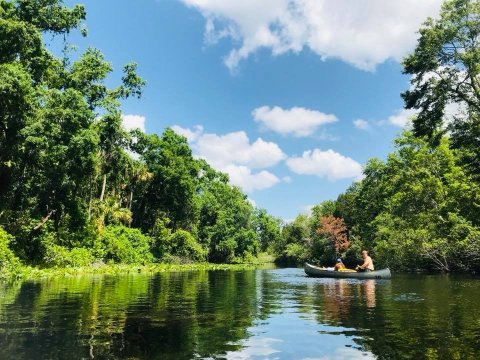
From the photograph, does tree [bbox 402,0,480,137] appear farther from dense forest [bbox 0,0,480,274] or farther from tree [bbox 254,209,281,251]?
tree [bbox 254,209,281,251]

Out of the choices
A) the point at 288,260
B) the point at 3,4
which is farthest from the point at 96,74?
the point at 288,260

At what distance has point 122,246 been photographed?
45.8 meters

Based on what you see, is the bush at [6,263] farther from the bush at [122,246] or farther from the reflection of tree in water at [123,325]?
the bush at [122,246]

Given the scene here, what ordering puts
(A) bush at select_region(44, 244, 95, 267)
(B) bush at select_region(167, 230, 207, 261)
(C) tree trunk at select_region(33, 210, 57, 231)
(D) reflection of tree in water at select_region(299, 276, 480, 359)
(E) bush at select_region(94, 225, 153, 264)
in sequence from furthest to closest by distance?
(B) bush at select_region(167, 230, 207, 261), (E) bush at select_region(94, 225, 153, 264), (C) tree trunk at select_region(33, 210, 57, 231), (A) bush at select_region(44, 244, 95, 267), (D) reflection of tree in water at select_region(299, 276, 480, 359)

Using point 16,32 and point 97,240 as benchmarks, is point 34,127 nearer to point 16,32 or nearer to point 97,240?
point 16,32

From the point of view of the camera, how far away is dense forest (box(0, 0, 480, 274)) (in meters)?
27.7

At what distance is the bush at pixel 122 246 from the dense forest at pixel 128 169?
0.50ft

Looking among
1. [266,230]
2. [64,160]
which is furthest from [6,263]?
[266,230]

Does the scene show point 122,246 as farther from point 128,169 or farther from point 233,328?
point 233,328

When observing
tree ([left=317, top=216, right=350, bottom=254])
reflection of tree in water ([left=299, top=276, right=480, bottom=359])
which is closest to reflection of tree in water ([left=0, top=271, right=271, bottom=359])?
reflection of tree in water ([left=299, top=276, right=480, bottom=359])

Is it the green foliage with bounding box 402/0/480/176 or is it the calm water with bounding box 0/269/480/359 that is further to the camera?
the green foliage with bounding box 402/0/480/176

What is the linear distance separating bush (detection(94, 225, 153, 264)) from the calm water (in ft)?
89.1

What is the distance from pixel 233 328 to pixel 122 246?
124ft

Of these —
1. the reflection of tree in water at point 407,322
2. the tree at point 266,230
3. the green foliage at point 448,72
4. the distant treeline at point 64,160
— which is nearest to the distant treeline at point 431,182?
the green foliage at point 448,72
